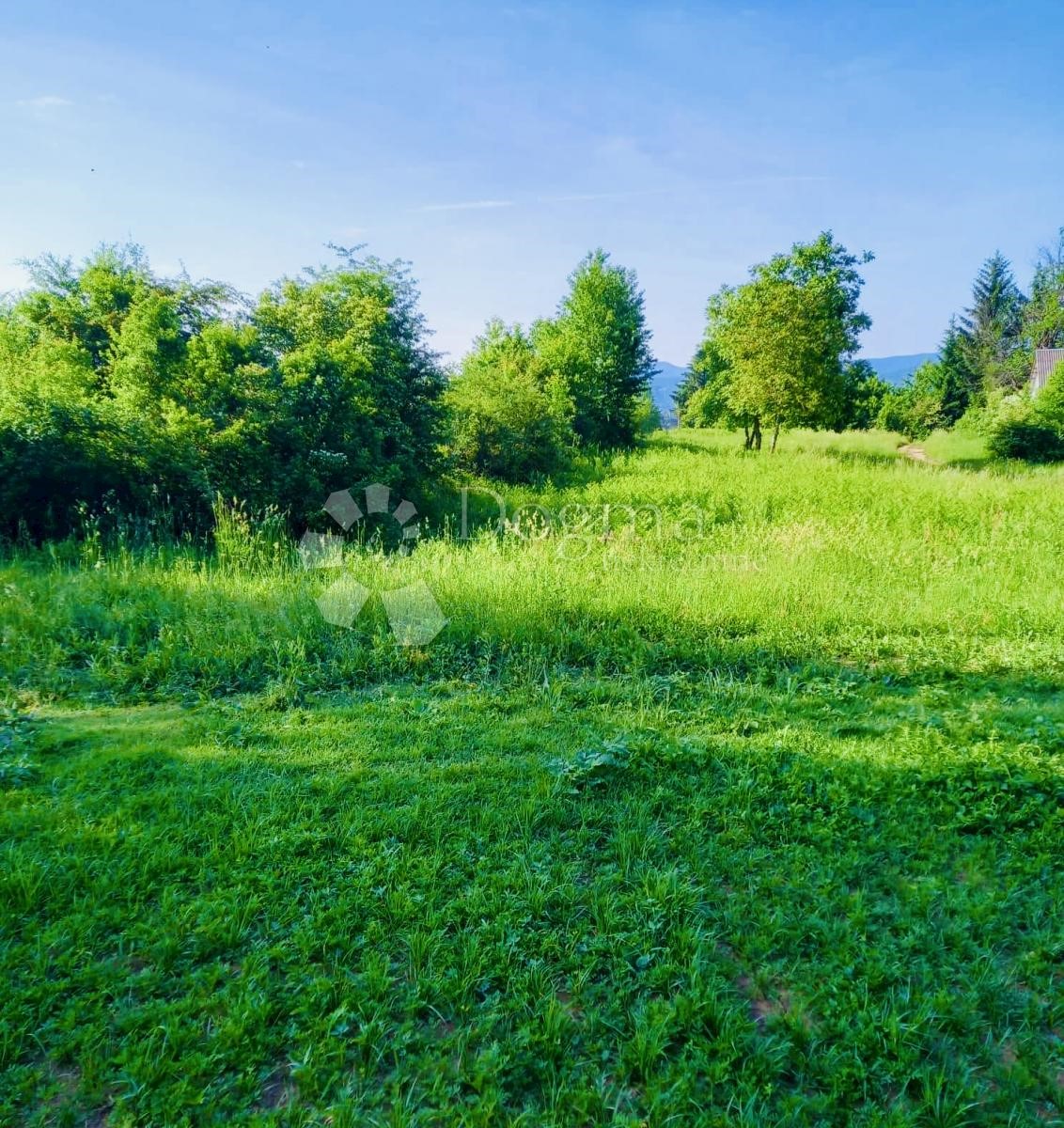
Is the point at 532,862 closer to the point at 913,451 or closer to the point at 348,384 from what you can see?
the point at 348,384

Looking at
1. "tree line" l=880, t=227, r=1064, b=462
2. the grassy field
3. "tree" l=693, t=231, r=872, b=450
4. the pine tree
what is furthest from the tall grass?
the pine tree

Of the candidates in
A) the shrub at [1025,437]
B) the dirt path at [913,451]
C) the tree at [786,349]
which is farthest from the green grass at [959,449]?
the tree at [786,349]

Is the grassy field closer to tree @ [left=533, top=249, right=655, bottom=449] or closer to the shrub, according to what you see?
tree @ [left=533, top=249, right=655, bottom=449]

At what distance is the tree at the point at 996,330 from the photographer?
121 feet

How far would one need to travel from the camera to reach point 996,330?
138 ft

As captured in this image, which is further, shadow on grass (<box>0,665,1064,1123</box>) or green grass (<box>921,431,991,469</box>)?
green grass (<box>921,431,991,469</box>)

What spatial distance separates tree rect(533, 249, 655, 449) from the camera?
67.3 feet

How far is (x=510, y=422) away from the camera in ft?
46.2

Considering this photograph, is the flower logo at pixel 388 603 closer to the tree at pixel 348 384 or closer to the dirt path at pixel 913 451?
the tree at pixel 348 384

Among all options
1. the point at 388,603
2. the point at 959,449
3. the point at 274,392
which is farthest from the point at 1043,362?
the point at 388,603

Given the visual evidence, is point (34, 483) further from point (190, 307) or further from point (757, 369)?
point (757, 369)

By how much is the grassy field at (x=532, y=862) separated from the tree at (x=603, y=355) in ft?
53.4

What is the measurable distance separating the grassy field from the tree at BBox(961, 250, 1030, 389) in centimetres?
4146

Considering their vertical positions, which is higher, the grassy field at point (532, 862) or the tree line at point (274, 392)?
the tree line at point (274, 392)
